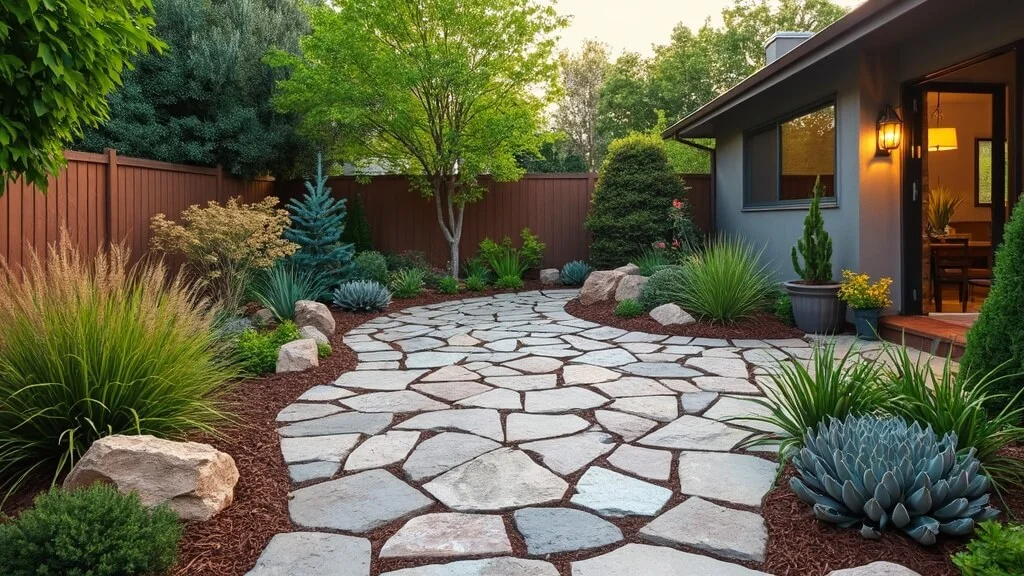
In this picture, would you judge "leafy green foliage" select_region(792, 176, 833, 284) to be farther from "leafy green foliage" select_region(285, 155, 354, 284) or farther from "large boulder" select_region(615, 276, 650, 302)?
"leafy green foliage" select_region(285, 155, 354, 284)

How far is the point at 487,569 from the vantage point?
2.13 meters

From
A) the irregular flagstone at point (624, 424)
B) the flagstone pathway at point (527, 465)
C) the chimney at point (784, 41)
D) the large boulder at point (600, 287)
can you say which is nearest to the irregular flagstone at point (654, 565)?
the flagstone pathway at point (527, 465)

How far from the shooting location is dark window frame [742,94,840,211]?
6.77 metres

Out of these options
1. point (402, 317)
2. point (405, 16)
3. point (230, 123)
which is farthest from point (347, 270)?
point (405, 16)

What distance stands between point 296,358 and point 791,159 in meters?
6.05

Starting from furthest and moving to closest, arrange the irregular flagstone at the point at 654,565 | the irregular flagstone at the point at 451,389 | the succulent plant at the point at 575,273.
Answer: the succulent plant at the point at 575,273 < the irregular flagstone at the point at 451,389 < the irregular flagstone at the point at 654,565

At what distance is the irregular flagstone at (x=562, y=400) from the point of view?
398 centimetres

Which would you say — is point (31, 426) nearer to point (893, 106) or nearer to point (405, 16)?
point (893, 106)

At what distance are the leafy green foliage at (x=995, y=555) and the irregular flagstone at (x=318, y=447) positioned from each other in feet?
7.98

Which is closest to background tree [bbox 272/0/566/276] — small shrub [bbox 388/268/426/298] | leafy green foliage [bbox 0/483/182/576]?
small shrub [bbox 388/268/426/298]

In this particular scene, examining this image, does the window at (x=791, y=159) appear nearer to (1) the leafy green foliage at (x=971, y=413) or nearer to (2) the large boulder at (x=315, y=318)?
(1) the leafy green foliage at (x=971, y=413)

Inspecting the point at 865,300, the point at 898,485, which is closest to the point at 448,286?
Result: the point at 865,300

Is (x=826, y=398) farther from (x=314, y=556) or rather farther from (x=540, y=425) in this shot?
(x=314, y=556)

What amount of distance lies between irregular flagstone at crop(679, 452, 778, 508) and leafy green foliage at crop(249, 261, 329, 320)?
4.77 m
